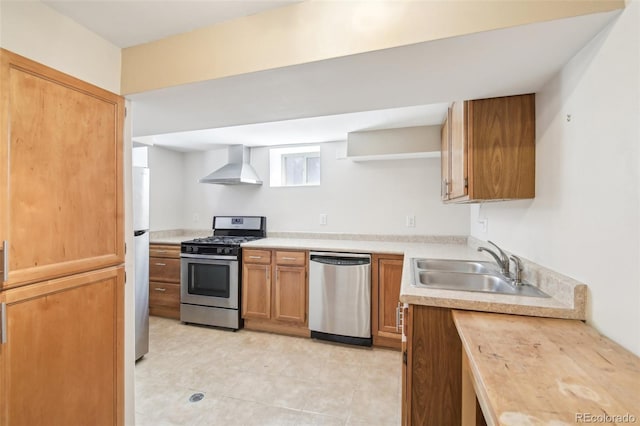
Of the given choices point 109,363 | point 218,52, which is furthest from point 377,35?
point 109,363

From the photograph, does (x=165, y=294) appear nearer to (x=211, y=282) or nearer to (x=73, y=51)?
(x=211, y=282)

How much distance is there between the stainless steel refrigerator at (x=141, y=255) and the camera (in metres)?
2.43

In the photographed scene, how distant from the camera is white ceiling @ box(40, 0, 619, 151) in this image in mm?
1034

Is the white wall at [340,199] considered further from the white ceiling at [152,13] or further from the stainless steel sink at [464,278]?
the white ceiling at [152,13]

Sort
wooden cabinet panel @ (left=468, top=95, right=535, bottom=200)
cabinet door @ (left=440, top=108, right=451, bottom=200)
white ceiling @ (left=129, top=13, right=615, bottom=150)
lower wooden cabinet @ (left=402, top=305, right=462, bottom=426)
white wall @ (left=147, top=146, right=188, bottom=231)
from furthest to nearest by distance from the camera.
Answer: white wall @ (left=147, top=146, right=188, bottom=231)
cabinet door @ (left=440, top=108, right=451, bottom=200)
wooden cabinet panel @ (left=468, top=95, right=535, bottom=200)
lower wooden cabinet @ (left=402, top=305, right=462, bottom=426)
white ceiling @ (left=129, top=13, right=615, bottom=150)

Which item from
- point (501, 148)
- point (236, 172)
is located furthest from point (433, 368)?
point (236, 172)

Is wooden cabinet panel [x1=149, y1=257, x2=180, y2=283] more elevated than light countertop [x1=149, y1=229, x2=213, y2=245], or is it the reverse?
light countertop [x1=149, y1=229, x2=213, y2=245]

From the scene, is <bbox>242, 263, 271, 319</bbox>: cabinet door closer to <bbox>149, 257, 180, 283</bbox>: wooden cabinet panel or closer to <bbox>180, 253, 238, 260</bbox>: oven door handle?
<bbox>180, 253, 238, 260</bbox>: oven door handle

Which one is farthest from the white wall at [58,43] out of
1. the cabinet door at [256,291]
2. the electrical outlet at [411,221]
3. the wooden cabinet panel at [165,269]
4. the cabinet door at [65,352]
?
the electrical outlet at [411,221]

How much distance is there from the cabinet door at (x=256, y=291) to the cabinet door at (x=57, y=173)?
1.62 metres

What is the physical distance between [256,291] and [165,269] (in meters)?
1.22

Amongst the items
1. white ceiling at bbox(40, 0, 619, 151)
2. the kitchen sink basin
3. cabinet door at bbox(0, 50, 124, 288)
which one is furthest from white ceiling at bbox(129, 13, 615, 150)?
the kitchen sink basin

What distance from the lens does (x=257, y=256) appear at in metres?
3.02

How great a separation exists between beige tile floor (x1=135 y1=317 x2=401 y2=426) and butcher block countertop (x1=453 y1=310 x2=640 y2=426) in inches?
46.2
